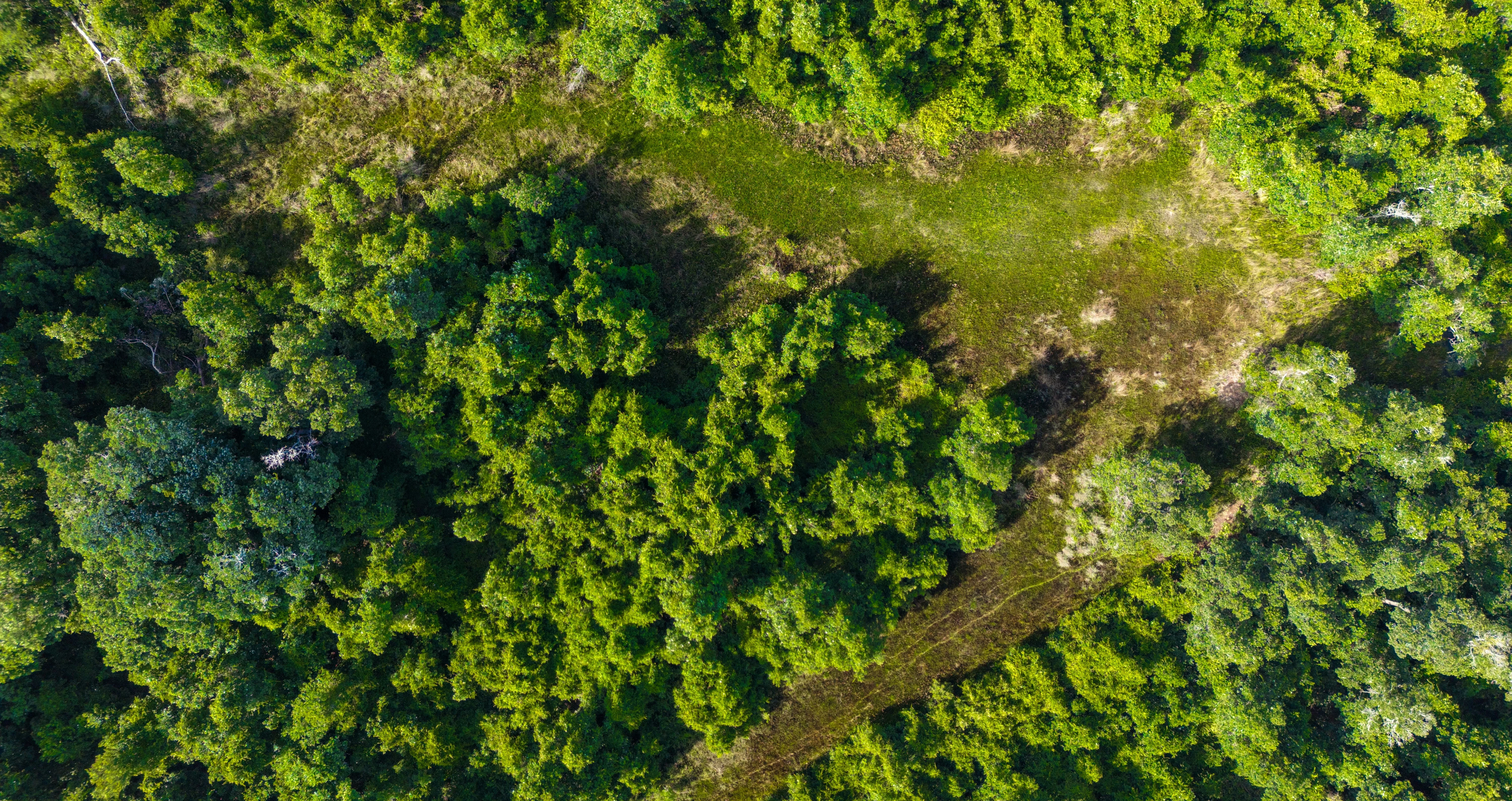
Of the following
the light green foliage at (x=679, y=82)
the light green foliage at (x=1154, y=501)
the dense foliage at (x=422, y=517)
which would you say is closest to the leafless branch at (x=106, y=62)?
the dense foliage at (x=422, y=517)

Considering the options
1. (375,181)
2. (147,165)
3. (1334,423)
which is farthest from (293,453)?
(1334,423)

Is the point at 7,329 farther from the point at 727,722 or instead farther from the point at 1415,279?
the point at 1415,279

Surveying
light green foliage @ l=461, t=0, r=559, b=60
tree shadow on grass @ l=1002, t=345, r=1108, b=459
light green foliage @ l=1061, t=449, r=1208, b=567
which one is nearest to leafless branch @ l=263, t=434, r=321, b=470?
light green foliage @ l=461, t=0, r=559, b=60

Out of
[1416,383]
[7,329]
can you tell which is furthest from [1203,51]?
[7,329]

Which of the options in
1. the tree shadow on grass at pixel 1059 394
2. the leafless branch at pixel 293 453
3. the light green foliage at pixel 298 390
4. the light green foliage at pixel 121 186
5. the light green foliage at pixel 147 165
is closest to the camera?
the light green foliage at pixel 298 390

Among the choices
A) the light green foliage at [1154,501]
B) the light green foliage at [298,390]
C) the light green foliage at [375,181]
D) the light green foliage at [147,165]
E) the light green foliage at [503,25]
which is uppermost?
the light green foliage at [503,25]

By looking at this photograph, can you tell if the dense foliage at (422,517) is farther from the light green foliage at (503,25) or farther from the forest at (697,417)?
the light green foliage at (503,25)

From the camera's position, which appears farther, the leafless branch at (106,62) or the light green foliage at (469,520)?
the leafless branch at (106,62)

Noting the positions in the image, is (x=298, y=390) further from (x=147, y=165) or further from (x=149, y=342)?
(x=147, y=165)
